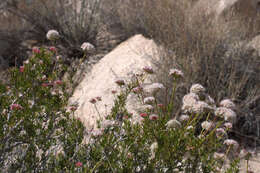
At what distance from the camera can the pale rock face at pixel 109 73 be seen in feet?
13.2

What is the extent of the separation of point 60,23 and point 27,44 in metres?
1.07

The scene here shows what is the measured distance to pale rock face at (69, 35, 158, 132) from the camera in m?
4.04

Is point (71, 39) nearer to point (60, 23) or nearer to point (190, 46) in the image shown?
point (60, 23)

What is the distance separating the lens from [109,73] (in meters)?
4.63

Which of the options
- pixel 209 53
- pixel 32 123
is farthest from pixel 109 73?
pixel 32 123

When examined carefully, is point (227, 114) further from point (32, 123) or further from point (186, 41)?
point (186, 41)

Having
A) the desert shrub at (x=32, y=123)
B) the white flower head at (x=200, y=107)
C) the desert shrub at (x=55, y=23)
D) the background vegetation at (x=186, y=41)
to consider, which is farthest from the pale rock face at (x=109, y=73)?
the white flower head at (x=200, y=107)

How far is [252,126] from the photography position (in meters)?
3.64

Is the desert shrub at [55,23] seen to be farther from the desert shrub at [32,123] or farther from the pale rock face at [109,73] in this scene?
the desert shrub at [32,123]

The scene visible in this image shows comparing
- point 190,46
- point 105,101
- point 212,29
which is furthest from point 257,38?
point 105,101

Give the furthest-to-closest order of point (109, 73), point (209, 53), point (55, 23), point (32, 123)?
point (55, 23), point (109, 73), point (209, 53), point (32, 123)

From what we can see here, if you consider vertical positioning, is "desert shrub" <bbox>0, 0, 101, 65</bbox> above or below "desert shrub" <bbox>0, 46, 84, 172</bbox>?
above

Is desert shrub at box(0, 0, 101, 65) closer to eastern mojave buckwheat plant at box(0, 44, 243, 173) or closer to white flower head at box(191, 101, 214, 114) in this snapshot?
eastern mojave buckwheat plant at box(0, 44, 243, 173)

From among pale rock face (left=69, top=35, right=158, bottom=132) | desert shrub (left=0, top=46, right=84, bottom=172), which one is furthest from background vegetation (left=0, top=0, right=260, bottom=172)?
pale rock face (left=69, top=35, right=158, bottom=132)
